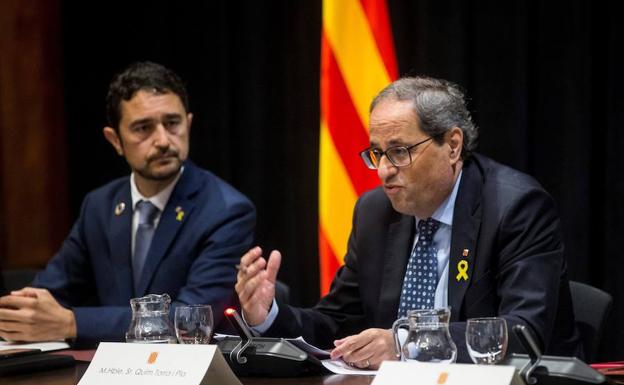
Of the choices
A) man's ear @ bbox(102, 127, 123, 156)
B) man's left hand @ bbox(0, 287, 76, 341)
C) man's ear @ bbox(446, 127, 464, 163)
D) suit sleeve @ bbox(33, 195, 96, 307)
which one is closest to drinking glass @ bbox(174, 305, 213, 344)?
man's left hand @ bbox(0, 287, 76, 341)

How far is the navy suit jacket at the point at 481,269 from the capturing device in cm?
279

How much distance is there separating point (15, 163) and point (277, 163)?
1511mm

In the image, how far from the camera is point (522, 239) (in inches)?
114

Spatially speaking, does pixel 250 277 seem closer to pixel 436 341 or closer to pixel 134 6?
pixel 436 341

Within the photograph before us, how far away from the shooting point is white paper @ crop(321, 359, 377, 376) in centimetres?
237

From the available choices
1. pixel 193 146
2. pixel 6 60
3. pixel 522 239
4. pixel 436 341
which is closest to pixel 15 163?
pixel 6 60

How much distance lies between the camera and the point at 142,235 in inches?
154

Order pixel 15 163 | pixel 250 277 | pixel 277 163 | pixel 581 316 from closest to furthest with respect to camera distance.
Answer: pixel 250 277 < pixel 581 316 < pixel 277 163 < pixel 15 163

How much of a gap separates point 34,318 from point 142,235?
813 millimetres

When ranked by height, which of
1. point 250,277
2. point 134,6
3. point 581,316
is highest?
point 134,6

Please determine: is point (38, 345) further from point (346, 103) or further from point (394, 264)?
point (346, 103)

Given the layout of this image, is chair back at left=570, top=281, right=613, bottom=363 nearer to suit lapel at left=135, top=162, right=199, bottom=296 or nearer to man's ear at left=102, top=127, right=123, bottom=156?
suit lapel at left=135, top=162, right=199, bottom=296

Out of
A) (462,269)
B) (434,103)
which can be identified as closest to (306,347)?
(462,269)

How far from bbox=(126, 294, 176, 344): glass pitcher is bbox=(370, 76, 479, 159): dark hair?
101cm
